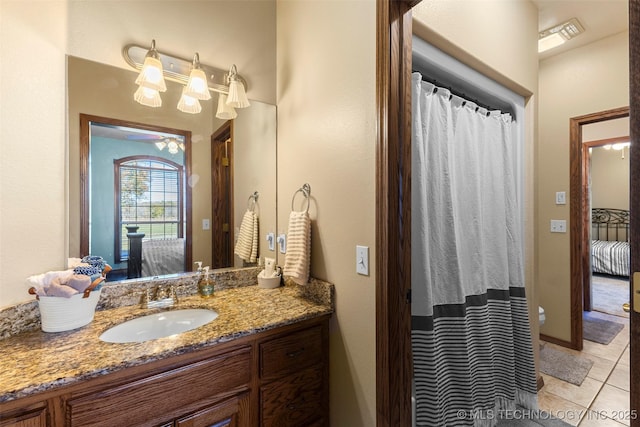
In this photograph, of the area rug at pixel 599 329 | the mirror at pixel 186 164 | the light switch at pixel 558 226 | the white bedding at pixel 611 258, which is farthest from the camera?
the white bedding at pixel 611 258

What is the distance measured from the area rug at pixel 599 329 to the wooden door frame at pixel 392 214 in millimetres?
2769

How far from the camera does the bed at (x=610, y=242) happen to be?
4.40 m

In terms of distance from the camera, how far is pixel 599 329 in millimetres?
2910

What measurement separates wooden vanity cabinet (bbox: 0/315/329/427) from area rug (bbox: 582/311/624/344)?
2945 mm

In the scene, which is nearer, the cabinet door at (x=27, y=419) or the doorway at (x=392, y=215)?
the cabinet door at (x=27, y=419)

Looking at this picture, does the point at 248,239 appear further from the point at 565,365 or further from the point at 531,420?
the point at 565,365

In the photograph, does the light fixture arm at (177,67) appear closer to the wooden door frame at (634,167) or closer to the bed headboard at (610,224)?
the wooden door frame at (634,167)

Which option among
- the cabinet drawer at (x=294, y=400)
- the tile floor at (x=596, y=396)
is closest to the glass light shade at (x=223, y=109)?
the cabinet drawer at (x=294, y=400)

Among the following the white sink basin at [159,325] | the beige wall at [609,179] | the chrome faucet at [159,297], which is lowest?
the white sink basin at [159,325]

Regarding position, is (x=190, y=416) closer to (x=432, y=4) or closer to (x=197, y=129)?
(x=197, y=129)

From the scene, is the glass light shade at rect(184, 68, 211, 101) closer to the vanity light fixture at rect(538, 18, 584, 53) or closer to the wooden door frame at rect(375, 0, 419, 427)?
the wooden door frame at rect(375, 0, 419, 427)

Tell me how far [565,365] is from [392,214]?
2.41 meters

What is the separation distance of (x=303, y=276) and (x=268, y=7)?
162 centimetres

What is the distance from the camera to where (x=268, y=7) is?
1.77m
